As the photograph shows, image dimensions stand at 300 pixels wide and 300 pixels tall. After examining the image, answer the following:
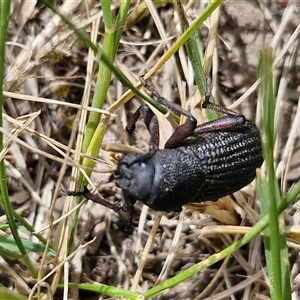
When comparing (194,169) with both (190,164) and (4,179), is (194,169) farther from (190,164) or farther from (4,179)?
(4,179)

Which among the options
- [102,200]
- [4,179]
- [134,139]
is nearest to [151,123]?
[102,200]

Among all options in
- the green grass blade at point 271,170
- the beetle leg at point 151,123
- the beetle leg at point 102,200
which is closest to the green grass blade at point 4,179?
the beetle leg at point 102,200

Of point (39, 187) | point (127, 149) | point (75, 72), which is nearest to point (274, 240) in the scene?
point (127, 149)

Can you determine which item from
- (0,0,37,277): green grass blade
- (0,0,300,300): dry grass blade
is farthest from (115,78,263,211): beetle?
(0,0,37,277): green grass blade

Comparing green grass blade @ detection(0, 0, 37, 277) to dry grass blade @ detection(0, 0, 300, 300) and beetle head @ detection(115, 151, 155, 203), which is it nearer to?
dry grass blade @ detection(0, 0, 300, 300)

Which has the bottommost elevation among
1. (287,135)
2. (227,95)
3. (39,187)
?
(39,187)

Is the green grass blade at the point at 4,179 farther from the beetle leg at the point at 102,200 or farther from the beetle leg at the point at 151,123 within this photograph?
the beetle leg at the point at 151,123

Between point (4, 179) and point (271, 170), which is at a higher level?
point (271, 170)

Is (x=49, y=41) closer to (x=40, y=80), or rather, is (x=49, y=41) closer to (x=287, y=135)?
(x=40, y=80)

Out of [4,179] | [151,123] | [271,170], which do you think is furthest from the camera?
[151,123]
